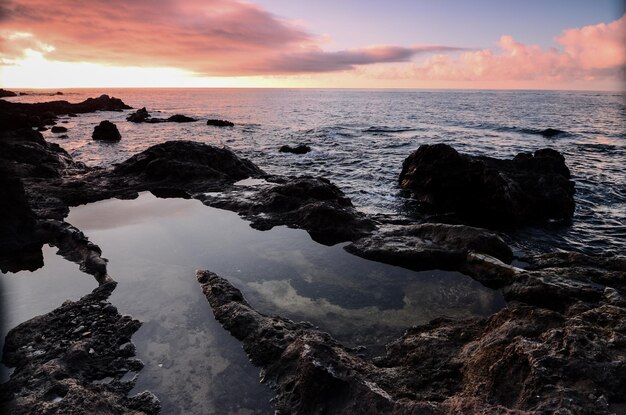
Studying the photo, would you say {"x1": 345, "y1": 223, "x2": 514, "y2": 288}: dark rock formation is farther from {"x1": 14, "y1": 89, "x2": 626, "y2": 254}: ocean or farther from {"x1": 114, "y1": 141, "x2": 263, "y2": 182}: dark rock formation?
{"x1": 114, "y1": 141, "x2": 263, "y2": 182}: dark rock formation

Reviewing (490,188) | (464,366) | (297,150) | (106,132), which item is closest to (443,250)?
(464,366)

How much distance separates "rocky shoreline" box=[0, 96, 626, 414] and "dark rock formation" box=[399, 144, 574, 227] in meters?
0.06

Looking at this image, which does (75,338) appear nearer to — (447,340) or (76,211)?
(447,340)

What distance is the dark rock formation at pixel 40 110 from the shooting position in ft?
97.8

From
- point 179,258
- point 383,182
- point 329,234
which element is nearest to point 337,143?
point 383,182

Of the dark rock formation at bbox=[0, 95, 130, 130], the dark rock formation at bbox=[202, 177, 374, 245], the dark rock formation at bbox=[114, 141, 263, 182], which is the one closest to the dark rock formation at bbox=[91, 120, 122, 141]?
the dark rock formation at bbox=[0, 95, 130, 130]

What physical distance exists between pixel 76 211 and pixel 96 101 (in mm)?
101222

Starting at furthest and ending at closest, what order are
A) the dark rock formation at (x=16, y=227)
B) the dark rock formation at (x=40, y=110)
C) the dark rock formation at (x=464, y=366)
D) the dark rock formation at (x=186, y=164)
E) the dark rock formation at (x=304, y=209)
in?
the dark rock formation at (x=40, y=110) < the dark rock formation at (x=186, y=164) < the dark rock formation at (x=304, y=209) < the dark rock formation at (x=16, y=227) < the dark rock formation at (x=464, y=366)

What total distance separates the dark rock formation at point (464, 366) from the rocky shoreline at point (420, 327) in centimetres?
2

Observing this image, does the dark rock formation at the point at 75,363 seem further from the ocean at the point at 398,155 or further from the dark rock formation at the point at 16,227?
the ocean at the point at 398,155

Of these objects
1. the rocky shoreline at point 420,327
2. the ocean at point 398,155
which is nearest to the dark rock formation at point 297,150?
the ocean at point 398,155

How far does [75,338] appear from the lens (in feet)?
22.2

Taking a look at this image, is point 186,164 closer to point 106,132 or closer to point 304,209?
point 304,209

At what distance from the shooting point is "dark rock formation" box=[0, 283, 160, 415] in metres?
5.07
